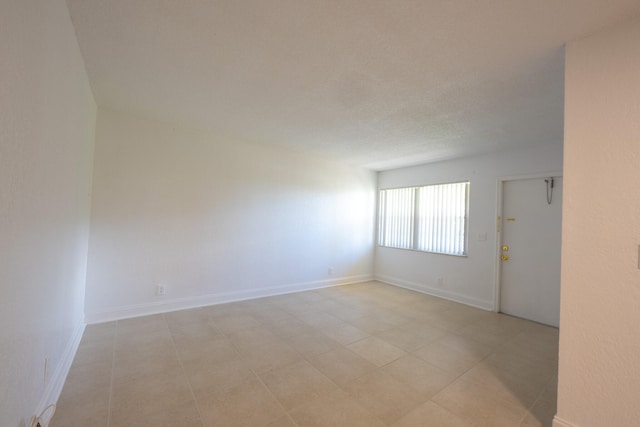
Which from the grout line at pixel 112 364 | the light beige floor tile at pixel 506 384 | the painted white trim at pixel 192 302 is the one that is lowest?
the grout line at pixel 112 364

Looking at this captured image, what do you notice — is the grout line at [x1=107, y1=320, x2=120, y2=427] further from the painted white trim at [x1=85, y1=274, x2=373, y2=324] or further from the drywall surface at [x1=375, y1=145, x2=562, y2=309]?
the drywall surface at [x1=375, y1=145, x2=562, y2=309]

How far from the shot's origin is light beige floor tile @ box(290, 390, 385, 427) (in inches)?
68.2

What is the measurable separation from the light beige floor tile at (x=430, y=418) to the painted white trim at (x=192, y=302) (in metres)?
2.99

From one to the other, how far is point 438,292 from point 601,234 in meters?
3.50

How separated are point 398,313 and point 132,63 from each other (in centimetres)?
408

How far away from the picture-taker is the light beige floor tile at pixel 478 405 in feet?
5.97

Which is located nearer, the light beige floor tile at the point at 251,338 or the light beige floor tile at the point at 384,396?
the light beige floor tile at the point at 384,396

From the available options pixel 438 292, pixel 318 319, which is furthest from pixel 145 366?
pixel 438 292

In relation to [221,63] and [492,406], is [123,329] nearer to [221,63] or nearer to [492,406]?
[221,63]

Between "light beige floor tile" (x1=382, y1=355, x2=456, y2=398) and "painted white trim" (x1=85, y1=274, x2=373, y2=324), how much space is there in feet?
8.24

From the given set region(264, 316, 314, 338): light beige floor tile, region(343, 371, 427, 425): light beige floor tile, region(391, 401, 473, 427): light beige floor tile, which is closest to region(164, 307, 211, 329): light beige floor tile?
region(264, 316, 314, 338): light beige floor tile

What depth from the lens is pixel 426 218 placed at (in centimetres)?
517

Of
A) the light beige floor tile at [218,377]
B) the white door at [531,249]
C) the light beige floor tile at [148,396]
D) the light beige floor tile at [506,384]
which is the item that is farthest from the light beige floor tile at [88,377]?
the white door at [531,249]

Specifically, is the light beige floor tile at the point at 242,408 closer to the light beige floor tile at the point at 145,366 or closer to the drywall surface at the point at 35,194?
the light beige floor tile at the point at 145,366
